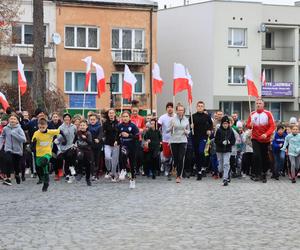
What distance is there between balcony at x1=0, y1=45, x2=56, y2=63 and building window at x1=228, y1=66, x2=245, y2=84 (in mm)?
14210

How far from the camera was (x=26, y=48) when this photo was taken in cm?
4609

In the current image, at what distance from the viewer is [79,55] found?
48.2m

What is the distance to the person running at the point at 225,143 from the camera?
18891mm

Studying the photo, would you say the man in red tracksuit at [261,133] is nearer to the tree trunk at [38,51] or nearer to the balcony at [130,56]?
the tree trunk at [38,51]

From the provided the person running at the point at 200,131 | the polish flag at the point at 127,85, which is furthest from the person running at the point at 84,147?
the polish flag at the point at 127,85

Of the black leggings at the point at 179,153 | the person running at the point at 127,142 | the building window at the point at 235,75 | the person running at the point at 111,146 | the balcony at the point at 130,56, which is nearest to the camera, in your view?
the person running at the point at 127,142

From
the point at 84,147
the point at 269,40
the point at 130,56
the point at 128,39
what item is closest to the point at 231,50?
the point at 269,40

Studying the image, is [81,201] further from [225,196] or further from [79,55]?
[79,55]

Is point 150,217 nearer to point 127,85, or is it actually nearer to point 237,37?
point 127,85

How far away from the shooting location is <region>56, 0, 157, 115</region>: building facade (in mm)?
47688

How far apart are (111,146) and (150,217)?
8.02 m

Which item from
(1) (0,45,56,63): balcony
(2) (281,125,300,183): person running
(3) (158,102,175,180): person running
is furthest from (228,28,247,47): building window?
(2) (281,125,300,183): person running

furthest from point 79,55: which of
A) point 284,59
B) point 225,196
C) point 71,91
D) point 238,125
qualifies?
point 225,196

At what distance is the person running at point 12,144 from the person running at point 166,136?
13.4 feet
